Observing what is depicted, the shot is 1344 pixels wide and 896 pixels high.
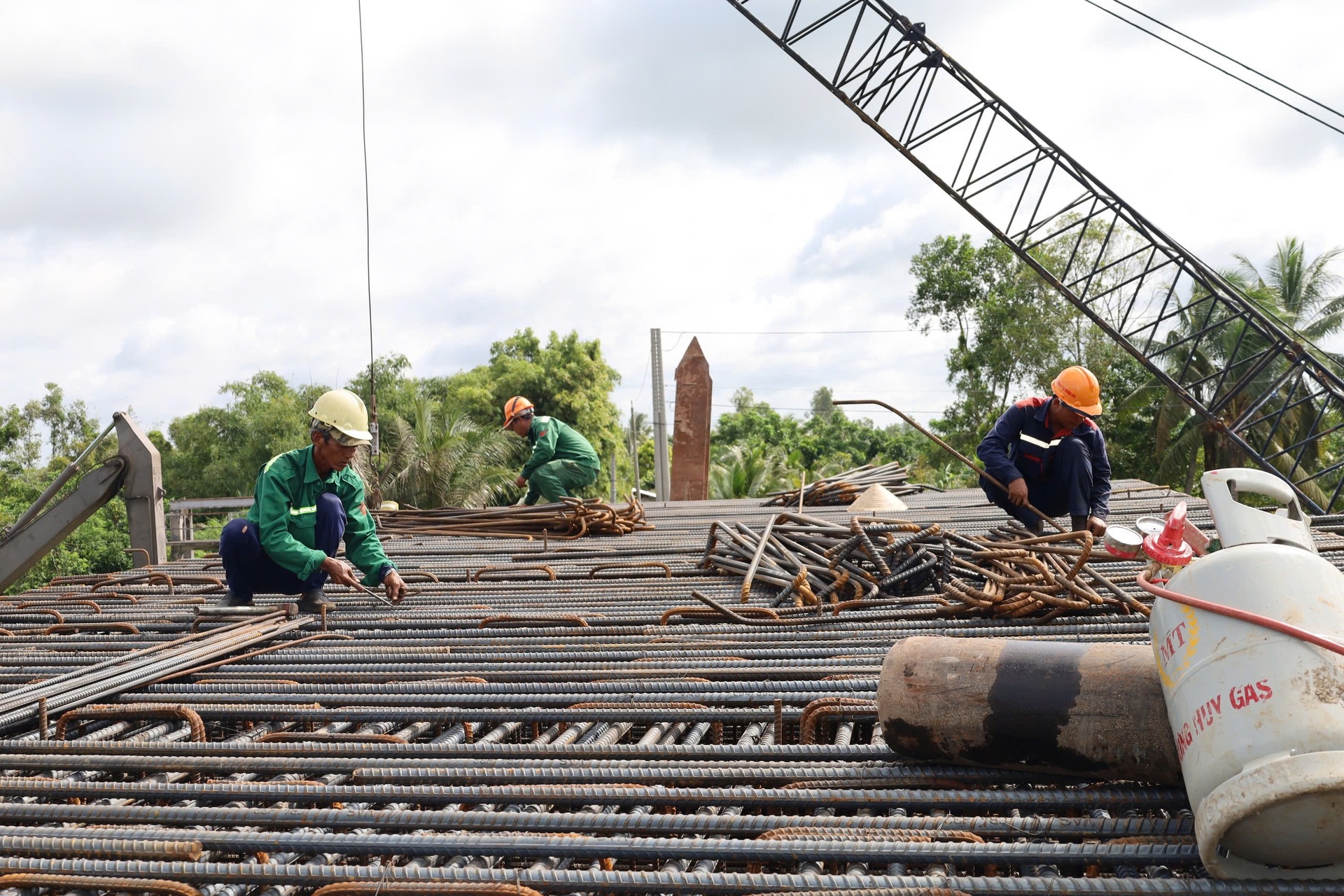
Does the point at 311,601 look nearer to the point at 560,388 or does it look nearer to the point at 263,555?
the point at 263,555

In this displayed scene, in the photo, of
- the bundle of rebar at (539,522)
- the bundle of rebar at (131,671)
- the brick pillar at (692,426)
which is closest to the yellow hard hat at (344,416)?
the bundle of rebar at (131,671)

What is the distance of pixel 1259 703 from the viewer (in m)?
1.53

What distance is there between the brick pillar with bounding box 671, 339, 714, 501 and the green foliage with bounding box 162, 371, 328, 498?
2258 cm

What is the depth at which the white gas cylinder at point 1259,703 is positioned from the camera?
144 cm

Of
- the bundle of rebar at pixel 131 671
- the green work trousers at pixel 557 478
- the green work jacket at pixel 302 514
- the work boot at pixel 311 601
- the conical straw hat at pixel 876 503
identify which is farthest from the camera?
the green work trousers at pixel 557 478

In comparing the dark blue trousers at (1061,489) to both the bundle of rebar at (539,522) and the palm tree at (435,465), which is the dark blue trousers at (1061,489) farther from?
the palm tree at (435,465)

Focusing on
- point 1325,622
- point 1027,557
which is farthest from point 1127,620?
point 1325,622

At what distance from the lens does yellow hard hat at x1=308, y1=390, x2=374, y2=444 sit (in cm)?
440

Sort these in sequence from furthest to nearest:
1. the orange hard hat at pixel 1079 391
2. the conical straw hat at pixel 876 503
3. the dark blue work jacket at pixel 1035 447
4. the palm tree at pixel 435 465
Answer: the palm tree at pixel 435 465
the conical straw hat at pixel 876 503
the dark blue work jacket at pixel 1035 447
the orange hard hat at pixel 1079 391

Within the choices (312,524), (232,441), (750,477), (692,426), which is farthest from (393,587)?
(232,441)

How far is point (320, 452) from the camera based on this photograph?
4535mm

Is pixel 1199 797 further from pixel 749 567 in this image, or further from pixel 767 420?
pixel 767 420

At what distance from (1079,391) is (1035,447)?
0.47 metres

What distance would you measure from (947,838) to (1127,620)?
1868mm
